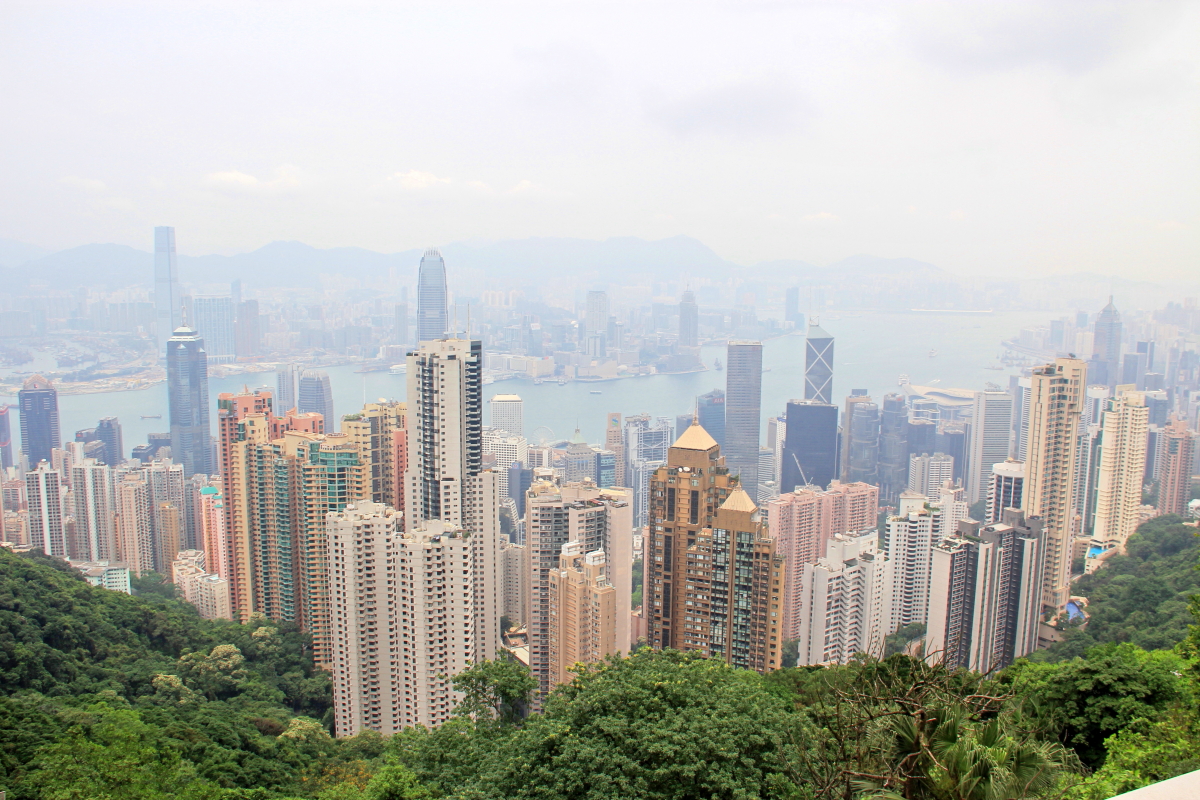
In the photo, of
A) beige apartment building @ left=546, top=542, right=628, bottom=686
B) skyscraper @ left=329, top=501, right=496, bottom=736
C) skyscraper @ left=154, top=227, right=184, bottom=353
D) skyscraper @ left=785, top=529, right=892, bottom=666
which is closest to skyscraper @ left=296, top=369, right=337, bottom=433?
skyscraper @ left=154, top=227, right=184, bottom=353

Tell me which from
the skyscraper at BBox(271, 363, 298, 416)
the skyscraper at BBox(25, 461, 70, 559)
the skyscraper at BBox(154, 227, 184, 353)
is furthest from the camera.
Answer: the skyscraper at BBox(154, 227, 184, 353)

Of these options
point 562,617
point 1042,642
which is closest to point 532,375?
point 562,617

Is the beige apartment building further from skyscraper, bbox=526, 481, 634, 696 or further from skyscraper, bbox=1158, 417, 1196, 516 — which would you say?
skyscraper, bbox=1158, 417, 1196, 516

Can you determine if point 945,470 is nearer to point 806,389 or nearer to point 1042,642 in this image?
point 806,389

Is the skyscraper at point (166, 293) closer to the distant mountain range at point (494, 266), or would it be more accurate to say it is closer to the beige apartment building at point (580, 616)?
the distant mountain range at point (494, 266)

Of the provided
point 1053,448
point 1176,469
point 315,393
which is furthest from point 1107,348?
point 315,393
